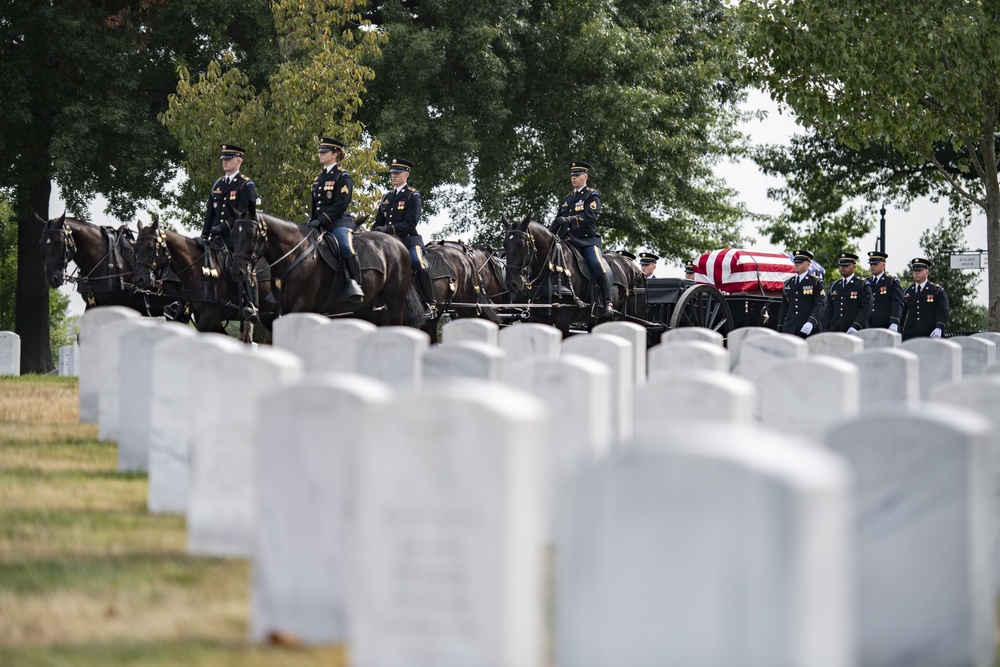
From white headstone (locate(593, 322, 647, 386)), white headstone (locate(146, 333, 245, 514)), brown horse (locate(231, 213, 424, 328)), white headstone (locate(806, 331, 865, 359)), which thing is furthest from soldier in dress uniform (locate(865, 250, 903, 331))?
white headstone (locate(146, 333, 245, 514))

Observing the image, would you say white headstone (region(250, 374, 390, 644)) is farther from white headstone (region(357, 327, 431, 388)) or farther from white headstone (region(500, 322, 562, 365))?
white headstone (region(500, 322, 562, 365))

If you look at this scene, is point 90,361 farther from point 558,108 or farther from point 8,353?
point 558,108

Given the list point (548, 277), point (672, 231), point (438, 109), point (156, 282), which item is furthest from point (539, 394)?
point (672, 231)

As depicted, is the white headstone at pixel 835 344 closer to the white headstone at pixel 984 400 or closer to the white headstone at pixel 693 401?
the white headstone at pixel 984 400

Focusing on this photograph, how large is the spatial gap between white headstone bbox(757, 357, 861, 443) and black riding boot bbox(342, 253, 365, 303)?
25.8 ft

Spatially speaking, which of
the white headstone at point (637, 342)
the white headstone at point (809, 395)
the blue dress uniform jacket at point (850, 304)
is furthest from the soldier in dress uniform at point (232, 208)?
the blue dress uniform jacket at point (850, 304)

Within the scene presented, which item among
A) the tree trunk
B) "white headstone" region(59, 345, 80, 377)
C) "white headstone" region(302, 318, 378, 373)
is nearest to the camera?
"white headstone" region(302, 318, 378, 373)

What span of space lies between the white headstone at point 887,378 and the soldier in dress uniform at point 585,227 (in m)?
9.36

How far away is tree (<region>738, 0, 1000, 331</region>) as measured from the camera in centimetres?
2031

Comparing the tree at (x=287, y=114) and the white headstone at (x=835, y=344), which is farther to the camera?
the tree at (x=287, y=114)

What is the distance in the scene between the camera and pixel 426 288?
16750mm

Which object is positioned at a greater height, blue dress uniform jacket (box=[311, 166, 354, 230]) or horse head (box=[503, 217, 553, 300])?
blue dress uniform jacket (box=[311, 166, 354, 230])

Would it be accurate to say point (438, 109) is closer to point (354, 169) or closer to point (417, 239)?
point (354, 169)

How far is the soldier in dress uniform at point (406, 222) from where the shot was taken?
660 inches
